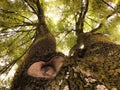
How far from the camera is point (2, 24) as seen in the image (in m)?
3.86

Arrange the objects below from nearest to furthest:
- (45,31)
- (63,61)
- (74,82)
A: (74,82) → (63,61) → (45,31)

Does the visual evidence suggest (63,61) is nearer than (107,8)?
Yes

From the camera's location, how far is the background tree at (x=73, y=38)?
1595 mm

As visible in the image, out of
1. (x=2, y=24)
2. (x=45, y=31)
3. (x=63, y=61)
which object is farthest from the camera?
(x=2, y=24)

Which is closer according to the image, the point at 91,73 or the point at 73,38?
the point at 91,73

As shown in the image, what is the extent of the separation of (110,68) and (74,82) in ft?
1.26

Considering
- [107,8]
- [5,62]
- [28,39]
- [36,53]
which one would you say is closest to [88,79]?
[36,53]

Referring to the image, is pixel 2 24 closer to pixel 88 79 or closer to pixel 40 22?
pixel 40 22

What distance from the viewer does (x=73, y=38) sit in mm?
5812

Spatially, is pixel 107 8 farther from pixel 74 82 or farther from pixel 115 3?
pixel 74 82

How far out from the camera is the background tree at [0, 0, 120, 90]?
1595 mm

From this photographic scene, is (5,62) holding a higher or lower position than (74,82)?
lower

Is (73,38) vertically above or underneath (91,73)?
underneath

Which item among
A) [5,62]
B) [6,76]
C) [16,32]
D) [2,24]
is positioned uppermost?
[2,24]
